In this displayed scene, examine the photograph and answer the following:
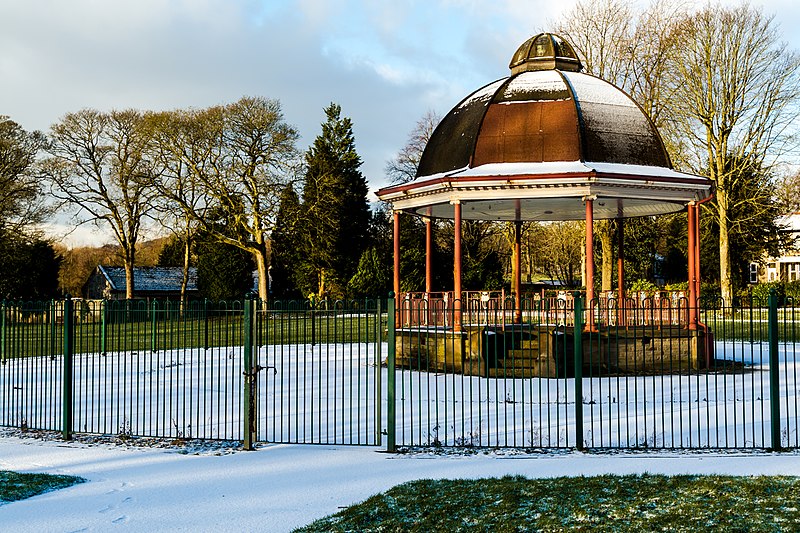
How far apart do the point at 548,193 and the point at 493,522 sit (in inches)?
462

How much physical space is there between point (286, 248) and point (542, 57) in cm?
3328

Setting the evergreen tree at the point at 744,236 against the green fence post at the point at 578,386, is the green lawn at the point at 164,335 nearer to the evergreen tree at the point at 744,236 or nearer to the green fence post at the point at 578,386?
the green fence post at the point at 578,386

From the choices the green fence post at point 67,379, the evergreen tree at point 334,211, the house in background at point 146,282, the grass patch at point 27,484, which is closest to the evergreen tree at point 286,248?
the evergreen tree at point 334,211

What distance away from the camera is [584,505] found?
256 inches

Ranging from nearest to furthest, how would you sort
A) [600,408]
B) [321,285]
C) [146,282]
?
1. [600,408]
2. [321,285]
3. [146,282]

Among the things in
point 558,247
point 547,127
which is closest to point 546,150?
point 547,127

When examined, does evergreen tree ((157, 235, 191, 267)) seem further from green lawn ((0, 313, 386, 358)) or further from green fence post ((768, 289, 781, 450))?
green fence post ((768, 289, 781, 450))

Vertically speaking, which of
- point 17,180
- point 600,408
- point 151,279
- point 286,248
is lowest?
point 600,408

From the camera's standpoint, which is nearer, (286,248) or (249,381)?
(249,381)

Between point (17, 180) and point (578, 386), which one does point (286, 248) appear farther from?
point (578, 386)

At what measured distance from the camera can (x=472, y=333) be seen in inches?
671

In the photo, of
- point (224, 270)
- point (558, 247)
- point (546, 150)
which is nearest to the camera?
point (546, 150)

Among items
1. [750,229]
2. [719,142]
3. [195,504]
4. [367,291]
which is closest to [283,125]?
[367,291]

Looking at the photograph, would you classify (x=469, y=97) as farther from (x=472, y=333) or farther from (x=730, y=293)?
(x=730, y=293)
